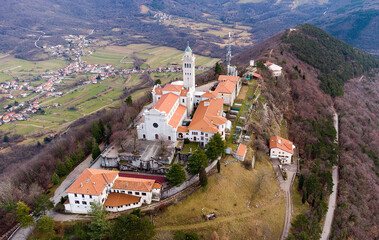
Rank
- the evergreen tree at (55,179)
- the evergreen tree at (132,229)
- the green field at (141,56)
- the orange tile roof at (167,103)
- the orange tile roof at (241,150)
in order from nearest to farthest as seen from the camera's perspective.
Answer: the evergreen tree at (132,229) → the evergreen tree at (55,179) → the orange tile roof at (241,150) → the orange tile roof at (167,103) → the green field at (141,56)

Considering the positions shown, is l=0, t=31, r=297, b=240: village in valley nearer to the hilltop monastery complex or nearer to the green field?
the hilltop monastery complex

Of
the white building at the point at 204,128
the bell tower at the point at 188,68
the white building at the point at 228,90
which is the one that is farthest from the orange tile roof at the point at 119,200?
the white building at the point at 228,90

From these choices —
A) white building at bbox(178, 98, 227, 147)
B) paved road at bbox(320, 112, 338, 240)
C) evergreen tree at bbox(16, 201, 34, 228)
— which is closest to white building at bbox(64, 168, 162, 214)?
evergreen tree at bbox(16, 201, 34, 228)

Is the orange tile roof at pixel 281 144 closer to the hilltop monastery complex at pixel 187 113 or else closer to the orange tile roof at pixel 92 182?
the hilltop monastery complex at pixel 187 113

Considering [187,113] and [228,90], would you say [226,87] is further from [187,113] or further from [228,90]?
[187,113]

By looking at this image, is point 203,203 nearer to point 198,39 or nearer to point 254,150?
point 254,150

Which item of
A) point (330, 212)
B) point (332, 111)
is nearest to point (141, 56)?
point (332, 111)

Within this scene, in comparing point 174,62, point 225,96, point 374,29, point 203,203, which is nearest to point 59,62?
point 174,62
